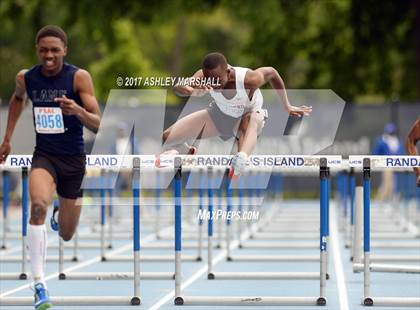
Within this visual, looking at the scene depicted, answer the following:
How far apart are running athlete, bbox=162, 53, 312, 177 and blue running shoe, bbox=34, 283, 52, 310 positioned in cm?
192

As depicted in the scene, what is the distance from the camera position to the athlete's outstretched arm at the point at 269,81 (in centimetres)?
1055

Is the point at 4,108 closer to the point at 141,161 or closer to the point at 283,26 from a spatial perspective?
the point at 283,26

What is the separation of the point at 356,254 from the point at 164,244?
537cm

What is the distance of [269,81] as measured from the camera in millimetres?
10789

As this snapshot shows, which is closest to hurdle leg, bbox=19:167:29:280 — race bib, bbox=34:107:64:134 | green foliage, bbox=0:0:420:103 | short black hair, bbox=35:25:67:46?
race bib, bbox=34:107:64:134

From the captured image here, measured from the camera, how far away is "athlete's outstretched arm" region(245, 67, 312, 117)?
10555 millimetres

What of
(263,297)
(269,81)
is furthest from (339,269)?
(269,81)

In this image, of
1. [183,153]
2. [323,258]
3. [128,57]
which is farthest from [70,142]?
[128,57]

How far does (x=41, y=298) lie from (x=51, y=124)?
4.71ft

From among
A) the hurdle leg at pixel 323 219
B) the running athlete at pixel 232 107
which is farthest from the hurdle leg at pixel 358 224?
the running athlete at pixel 232 107

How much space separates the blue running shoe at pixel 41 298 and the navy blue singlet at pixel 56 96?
3.93 ft

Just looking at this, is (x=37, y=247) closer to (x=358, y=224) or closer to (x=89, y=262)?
(x=358, y=224)

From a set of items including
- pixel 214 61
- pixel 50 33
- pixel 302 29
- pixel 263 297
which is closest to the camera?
pixel 50 33

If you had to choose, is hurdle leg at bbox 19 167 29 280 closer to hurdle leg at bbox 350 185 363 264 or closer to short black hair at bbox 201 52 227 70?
short black hair at bbox 201 52 227 70
